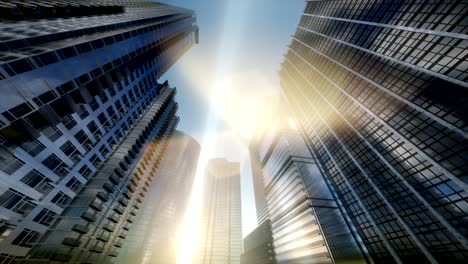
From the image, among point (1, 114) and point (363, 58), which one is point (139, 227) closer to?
point (1, 114)

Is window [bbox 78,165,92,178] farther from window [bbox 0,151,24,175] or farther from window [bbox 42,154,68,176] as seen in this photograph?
window [bbox 0,151,24,175]

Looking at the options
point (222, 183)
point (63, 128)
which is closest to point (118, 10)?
point (63, 128)

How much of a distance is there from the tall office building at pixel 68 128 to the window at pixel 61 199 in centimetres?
16

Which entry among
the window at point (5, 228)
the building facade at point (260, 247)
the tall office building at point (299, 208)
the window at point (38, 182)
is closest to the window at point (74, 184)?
the window at point (38, 182)

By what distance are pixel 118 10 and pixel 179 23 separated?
27.0 meters

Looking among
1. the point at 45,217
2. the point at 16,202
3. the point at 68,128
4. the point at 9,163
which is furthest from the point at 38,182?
the point at 68,128

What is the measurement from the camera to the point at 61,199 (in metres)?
28.3

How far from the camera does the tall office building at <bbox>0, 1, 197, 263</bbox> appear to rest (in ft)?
63.9

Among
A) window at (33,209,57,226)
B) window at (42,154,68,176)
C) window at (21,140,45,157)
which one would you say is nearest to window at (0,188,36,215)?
window at (33,209,57,226)

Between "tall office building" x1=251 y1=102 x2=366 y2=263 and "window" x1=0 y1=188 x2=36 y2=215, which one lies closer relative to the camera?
"window" x1=0 y1=188 x2=36 y2=215

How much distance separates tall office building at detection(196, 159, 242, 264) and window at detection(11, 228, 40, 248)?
418ft

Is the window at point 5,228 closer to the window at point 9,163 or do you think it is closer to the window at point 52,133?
the window at point 9,163

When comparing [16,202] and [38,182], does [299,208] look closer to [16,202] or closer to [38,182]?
[38,182]

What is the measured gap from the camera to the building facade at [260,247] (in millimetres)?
92625
